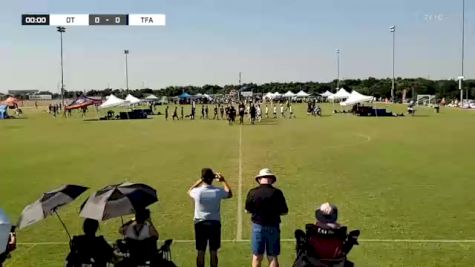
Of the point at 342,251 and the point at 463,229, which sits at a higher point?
the point at 342,251

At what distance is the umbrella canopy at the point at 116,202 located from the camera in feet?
27.6

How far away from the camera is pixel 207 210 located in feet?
31.0

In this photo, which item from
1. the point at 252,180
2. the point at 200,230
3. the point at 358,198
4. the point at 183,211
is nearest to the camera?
the point at 200,230

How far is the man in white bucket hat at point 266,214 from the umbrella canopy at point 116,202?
4.91 feet

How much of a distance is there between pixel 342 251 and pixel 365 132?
33.8m

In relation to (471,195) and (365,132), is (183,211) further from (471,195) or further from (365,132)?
(365,132)

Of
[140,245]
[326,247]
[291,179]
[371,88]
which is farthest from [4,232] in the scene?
[371,88]

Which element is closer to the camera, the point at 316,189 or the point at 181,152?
the point at 316,189

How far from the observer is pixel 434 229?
13023mm

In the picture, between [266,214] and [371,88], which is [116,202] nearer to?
[266,214]

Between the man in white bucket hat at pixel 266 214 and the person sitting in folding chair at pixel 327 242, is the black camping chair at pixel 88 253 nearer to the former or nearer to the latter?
the man in white bucket hat at pixel 266 214

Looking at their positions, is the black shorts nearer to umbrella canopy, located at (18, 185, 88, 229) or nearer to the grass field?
the grass field

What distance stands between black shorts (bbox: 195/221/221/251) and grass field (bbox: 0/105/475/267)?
96 cm

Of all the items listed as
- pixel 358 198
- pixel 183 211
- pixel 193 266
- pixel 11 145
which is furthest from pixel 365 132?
pixel 193 266
